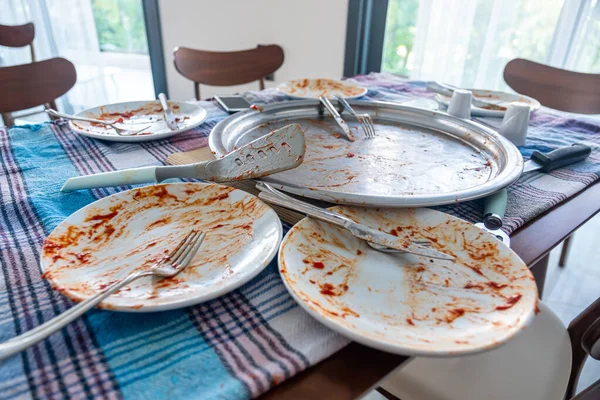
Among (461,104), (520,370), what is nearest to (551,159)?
(461,104)

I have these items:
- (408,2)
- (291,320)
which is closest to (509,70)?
(408,2)

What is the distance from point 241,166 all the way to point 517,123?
55cm

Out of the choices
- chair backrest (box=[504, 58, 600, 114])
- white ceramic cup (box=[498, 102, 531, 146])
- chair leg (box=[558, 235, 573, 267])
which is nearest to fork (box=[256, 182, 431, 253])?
white ceramic cup (box=[498, 102, 531, 146])

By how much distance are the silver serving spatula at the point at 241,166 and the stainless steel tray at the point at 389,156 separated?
3 cm

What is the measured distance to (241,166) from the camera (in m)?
0.54

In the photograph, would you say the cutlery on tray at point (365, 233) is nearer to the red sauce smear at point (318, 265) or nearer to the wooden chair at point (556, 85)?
the red sauce smear at point (318, 265)

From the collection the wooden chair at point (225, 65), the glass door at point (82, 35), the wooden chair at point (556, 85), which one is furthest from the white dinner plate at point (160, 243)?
the glass door at point (82, 35)

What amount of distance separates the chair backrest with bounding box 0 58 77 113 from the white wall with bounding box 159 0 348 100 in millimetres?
1148

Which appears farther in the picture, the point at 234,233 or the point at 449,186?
the point at 449,186

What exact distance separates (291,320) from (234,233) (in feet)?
0.44

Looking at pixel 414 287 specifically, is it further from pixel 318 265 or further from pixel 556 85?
pixel 556 85

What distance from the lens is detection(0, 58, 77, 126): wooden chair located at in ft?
3.45

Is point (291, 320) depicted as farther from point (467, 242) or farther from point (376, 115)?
point (376, 115)

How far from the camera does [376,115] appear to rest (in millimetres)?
849
